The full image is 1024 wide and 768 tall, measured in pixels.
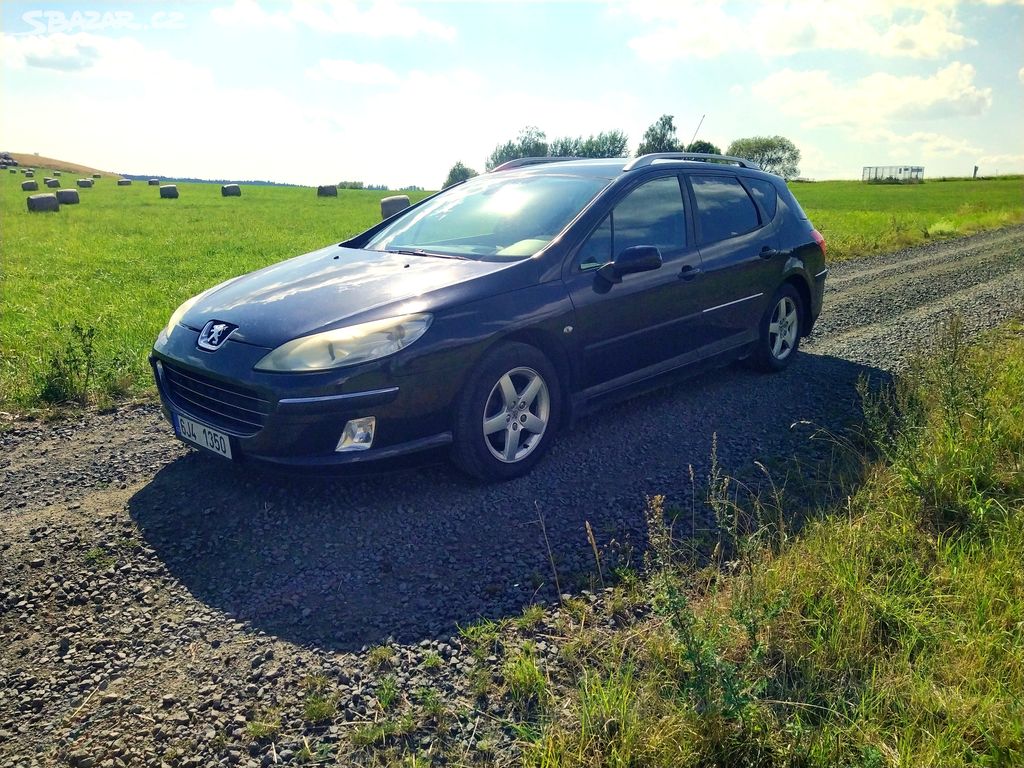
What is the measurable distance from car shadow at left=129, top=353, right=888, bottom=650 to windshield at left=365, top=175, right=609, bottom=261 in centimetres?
132

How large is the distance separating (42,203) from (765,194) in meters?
26.4

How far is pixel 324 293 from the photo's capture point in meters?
4.07

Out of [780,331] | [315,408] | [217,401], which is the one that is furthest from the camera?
[780,331]

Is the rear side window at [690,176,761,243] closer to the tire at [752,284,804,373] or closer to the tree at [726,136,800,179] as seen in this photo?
the tire at [752,284,804,373]

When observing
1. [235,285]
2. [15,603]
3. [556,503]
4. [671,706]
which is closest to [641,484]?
[556,503]

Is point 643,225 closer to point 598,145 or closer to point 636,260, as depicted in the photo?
point 636,260

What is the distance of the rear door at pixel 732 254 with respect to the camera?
17.4 ft

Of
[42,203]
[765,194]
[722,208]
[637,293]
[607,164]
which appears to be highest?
[42,203]

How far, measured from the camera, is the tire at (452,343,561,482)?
3883 mm

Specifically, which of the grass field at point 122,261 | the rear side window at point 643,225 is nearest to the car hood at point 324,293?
the rear side window at point 643,225

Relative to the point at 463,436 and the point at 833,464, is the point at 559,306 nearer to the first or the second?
the point at 463,436

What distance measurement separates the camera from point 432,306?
3.79m

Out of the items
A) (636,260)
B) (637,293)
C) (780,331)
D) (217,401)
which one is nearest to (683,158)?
(637,293)

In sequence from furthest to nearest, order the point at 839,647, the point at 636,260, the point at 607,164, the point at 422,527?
the point at 607,164, the point at 636,260, the point at 422,527, the point at 839,647
